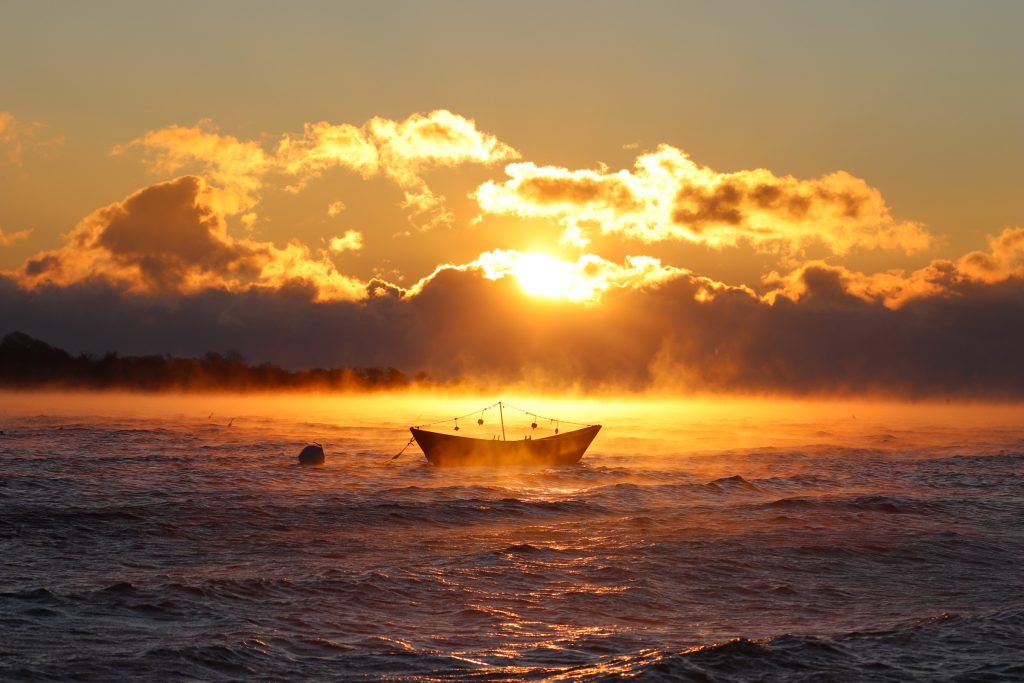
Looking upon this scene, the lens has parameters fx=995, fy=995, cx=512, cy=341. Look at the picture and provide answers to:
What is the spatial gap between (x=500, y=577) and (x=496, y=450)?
45955mm

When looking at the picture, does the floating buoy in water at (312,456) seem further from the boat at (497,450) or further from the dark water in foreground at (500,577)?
the dark water in foreground at (500,577)

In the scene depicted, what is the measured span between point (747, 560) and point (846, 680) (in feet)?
51.3

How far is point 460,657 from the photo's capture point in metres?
22.5

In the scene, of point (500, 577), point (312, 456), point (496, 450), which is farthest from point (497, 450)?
point (500, 577)

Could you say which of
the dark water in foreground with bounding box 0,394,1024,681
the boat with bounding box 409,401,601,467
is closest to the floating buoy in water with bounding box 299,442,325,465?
the boat with bounding box 409,401,601,467

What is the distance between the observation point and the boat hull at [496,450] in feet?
257

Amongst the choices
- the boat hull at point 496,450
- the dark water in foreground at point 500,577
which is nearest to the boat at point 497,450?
the boat hull at point 496,450

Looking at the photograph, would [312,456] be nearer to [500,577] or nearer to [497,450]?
[497,450]

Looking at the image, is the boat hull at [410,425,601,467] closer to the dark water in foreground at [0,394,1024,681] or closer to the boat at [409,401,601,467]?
the boat at [409,401,601,467]

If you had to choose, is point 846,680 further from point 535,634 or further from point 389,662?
point 389,662

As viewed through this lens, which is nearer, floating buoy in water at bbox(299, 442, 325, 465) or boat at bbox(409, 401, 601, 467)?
boat at bbox(409, 401, 601, 467)

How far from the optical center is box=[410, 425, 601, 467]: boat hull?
257ft

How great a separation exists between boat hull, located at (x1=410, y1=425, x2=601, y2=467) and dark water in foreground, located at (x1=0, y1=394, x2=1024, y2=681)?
25.0ft

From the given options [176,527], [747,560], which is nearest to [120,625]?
[176,527]
